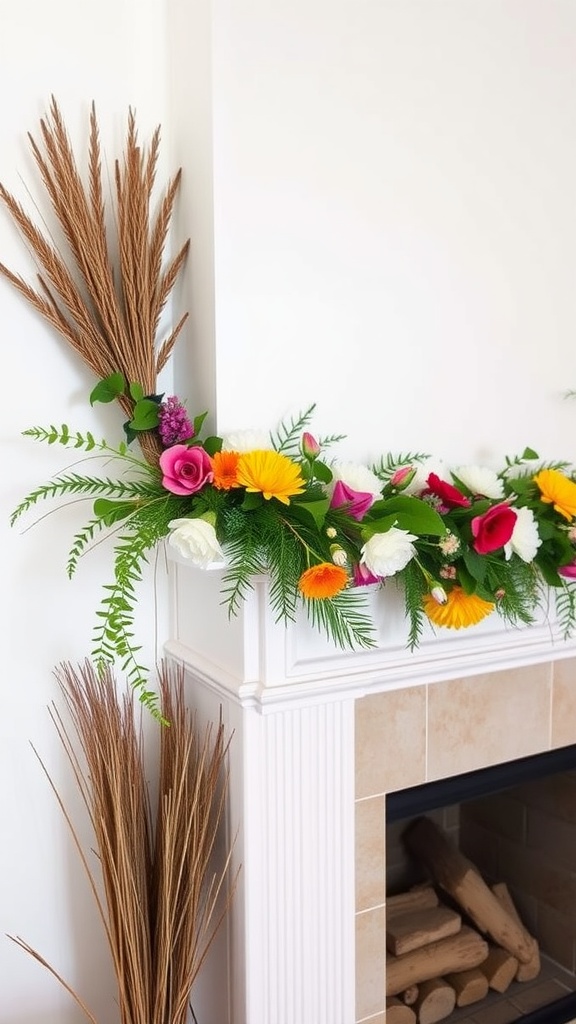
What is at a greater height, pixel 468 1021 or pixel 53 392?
pixel 53 392

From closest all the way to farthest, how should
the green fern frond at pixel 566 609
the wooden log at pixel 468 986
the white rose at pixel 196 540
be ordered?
the white rose at pixel 196 540, the green fern frond at pixel 566 609, the wooden log at pixel 468 986

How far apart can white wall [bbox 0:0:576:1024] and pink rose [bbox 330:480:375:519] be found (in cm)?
19

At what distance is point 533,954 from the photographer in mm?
1882

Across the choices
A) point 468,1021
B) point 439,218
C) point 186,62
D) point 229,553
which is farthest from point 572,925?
point 186,62

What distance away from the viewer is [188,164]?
1.35 meters

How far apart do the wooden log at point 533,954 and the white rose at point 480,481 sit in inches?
43.0

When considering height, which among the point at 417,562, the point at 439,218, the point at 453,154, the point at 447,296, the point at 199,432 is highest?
the point at 453,154

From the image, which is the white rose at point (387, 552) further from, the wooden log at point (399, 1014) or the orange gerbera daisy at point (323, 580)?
the wooden log at point (399, 1014)

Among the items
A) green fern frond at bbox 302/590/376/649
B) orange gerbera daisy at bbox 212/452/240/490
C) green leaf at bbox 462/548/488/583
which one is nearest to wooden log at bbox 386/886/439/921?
green fern frond at bbox 302/590/376/649

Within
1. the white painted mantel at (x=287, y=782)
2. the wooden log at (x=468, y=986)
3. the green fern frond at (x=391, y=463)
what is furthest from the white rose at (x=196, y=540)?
the wooden log at (x=468, y=986)

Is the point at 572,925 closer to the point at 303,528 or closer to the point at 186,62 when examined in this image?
the point at 303,528

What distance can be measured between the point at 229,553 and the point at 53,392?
426 millimetres

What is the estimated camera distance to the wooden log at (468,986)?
178cm

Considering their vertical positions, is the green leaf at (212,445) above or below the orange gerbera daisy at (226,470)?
above
